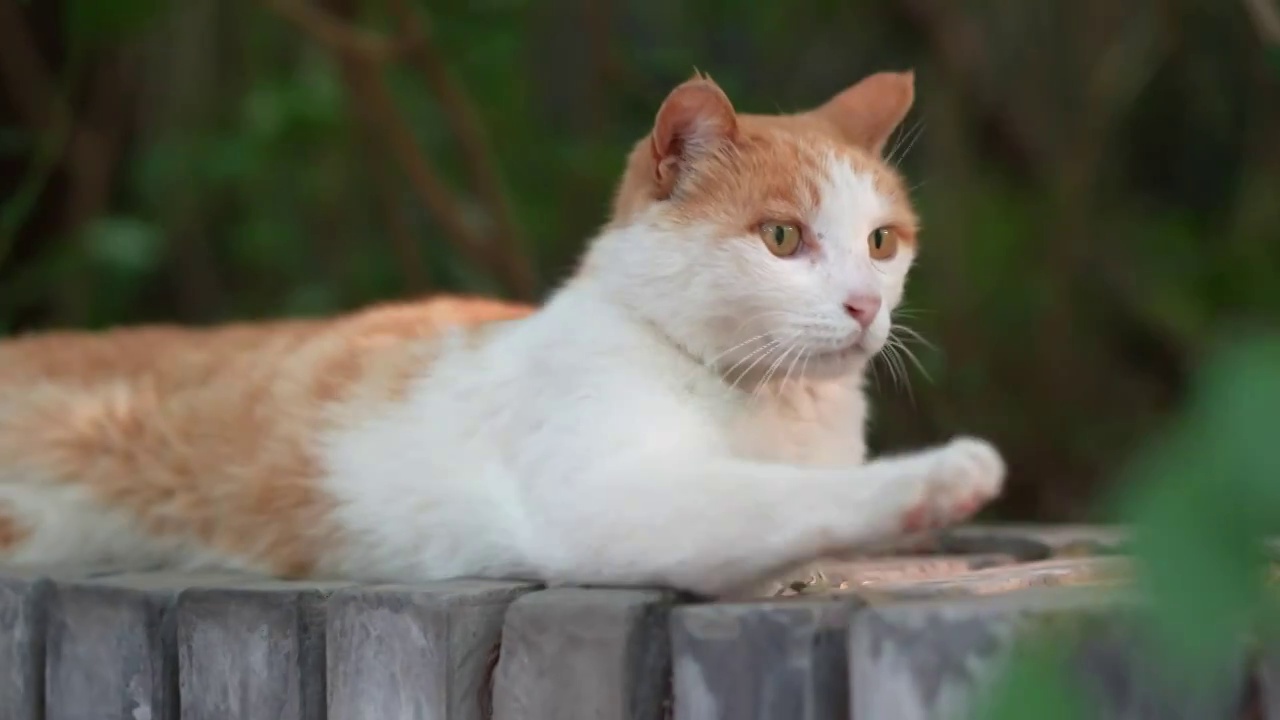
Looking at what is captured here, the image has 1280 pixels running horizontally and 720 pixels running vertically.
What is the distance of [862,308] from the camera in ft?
4.35

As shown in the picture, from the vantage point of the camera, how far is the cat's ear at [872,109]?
162cm

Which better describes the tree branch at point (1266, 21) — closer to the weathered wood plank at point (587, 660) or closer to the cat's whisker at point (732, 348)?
the cat's whisker at point (732, 348)

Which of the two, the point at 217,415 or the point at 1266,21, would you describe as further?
the point at 1266,21

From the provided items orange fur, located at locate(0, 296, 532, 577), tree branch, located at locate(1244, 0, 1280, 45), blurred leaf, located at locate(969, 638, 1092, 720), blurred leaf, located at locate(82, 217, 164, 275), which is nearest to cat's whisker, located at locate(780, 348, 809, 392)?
orange fur, located at locate(0, 296, 532, 577)

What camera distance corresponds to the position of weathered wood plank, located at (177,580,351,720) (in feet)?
4.11

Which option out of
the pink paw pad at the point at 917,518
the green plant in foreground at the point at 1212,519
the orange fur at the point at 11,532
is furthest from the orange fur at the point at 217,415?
the green plant in foreground at the point at 1212,519

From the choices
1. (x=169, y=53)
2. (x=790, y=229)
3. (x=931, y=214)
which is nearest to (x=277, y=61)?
(x=169, y=53)

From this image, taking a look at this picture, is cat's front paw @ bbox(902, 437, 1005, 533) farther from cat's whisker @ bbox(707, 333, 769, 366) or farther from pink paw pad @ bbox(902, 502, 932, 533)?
cat's whisker @ bbox(707, 333, 769, 366)

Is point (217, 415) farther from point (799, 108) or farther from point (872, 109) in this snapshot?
point (799, 108)

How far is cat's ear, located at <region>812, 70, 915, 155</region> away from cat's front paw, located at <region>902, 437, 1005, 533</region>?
0.61m

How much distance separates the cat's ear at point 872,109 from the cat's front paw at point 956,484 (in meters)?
0.61

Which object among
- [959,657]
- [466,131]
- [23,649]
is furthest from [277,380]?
[466,131]

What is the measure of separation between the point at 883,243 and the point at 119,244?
1863 mm

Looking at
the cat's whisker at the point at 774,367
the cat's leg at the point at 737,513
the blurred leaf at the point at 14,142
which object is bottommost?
the cat's leg at the point at 737,513
